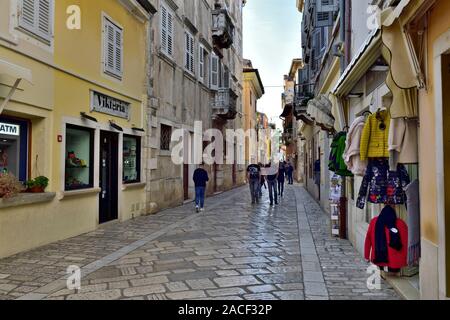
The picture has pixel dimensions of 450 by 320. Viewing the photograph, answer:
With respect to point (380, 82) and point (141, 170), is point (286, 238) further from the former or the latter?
point (141, 170)

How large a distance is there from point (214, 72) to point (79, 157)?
1297 cm

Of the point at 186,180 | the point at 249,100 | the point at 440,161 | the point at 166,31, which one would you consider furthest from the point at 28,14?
the point at 249,100

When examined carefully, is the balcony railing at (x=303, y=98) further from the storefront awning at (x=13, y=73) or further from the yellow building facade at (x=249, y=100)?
the storefront awning at (x=13, y=73)

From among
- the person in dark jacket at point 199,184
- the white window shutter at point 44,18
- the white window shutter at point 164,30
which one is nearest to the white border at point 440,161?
the white window shutter at point 44,18

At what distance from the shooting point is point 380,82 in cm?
620

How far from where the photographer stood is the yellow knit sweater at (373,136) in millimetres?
5496

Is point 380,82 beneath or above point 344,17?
beneath

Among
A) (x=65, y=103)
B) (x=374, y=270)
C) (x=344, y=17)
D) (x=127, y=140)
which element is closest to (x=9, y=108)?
(x=65, y=103)

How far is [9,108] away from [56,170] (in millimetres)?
1823

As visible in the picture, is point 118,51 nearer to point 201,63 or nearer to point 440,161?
point 201,63

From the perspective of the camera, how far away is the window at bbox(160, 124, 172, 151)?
575 inches

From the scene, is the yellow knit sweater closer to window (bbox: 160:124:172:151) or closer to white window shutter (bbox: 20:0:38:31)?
white window shutter (bbox: 20:0:38:31)

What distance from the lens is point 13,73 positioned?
22.1ft

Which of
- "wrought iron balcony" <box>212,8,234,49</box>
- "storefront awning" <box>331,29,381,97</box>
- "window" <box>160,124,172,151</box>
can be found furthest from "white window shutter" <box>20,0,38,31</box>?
"wrought iron balcony" <box>212,8,234,49</box>
